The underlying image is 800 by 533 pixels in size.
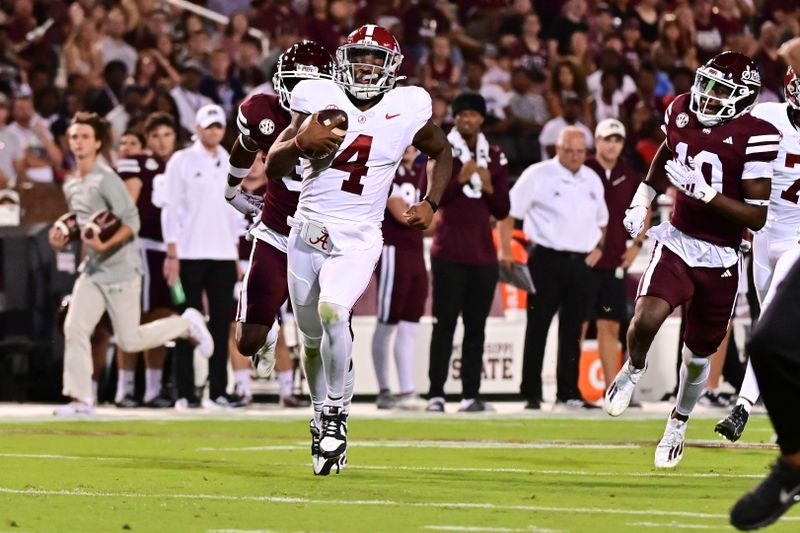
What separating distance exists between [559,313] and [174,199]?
3148mm

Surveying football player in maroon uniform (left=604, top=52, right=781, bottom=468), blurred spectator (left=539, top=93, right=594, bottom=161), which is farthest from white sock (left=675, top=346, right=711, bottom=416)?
blurred spectator (left=539, top=93, right=594, bottom=161)

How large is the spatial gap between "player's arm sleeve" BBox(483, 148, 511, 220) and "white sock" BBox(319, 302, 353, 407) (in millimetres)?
5239

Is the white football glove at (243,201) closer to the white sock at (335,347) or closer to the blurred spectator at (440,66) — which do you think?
the white sock at (335,347)

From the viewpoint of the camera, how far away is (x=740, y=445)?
10.2m

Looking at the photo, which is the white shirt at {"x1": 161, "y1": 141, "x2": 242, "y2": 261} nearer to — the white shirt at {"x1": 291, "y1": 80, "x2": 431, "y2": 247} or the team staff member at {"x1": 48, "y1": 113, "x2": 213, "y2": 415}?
the team staff member at {"x1": 48, "y1": 113, "x2": 213, "y2": 415}

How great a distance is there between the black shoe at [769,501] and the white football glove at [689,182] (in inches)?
114

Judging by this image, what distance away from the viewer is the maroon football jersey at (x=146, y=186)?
13.8 meters

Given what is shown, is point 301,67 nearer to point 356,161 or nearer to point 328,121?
point 356,161

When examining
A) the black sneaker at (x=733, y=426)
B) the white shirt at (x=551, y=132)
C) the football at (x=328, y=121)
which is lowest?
the black sneaker at (x=733, y=426)

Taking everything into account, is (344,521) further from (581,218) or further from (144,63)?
(144,63)

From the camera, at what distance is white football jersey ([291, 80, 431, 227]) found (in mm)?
8062

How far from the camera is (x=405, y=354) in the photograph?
1333 cm

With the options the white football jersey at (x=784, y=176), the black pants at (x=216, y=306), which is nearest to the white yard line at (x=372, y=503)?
the white football jersey at (x=784, y=176)

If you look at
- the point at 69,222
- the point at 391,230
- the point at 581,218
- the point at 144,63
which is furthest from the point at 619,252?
the point at 144,63
